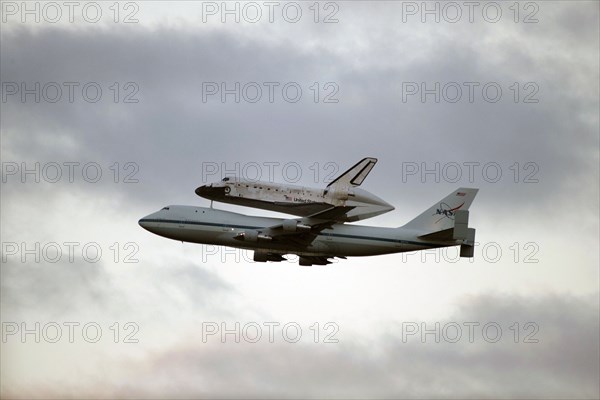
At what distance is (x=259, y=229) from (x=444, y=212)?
902 inches

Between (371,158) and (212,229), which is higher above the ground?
(371,158)

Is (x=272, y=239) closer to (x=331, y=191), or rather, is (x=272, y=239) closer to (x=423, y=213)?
(x=331, y=191)

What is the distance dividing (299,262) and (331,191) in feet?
40.2

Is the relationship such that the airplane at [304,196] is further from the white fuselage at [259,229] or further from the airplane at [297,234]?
the white fuselage at [259,229]

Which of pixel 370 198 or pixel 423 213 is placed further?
pixel 423 213

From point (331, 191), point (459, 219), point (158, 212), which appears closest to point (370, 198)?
point (331, 191)

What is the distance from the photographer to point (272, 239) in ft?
390

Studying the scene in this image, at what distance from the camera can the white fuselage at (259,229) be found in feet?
393

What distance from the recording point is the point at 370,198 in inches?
4584

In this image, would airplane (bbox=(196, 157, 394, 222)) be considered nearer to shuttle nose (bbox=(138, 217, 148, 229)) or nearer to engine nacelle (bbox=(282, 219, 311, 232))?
engine nacelle (bbox=(282, 219, 311, 232))

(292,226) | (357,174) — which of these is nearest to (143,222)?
(292,226)

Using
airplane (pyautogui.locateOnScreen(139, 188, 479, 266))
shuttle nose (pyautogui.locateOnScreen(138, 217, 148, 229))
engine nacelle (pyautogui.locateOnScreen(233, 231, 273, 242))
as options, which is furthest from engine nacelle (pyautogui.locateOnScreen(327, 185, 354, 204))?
shuttle nose (pyautogui.locateOnScreen(138, 217, 148, 229))

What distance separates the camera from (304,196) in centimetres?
11756

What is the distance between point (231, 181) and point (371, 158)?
14.4m
